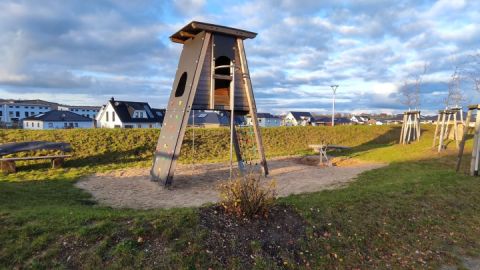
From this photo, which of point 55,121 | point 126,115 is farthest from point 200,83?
point 55,121

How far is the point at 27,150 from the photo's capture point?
493 inches

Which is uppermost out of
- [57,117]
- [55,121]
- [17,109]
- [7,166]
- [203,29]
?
[203,29]

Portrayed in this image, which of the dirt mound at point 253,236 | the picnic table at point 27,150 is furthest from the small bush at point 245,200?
the picnic table at point 27,150

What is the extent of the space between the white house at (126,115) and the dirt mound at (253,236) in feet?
131

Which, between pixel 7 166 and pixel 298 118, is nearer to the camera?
pixel 7 166

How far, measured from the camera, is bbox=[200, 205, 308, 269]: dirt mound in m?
4.14

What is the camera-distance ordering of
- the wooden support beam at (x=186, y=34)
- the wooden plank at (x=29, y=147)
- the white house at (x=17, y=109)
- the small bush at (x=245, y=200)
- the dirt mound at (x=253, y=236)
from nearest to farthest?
1. the dirt mound at (x=253, y=236)
2. the small bush at (x=245, y=200)
3. the wooden support beam at (x=186, y=34)
4. the wooden plank at (x=29, y=147)
5. the white house at (x=17, y=109)

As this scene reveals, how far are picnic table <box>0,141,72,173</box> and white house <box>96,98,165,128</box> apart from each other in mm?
30221

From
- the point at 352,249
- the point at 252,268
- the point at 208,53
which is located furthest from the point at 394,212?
the point at 208,53

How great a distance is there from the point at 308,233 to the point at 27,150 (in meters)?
11.8

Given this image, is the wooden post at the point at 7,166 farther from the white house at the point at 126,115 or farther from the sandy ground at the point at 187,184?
the white house at the point at 126,115

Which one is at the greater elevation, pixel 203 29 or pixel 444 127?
pixel 203 29

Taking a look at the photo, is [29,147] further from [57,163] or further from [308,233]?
[308,233]

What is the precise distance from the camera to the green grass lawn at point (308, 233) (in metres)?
3.91
